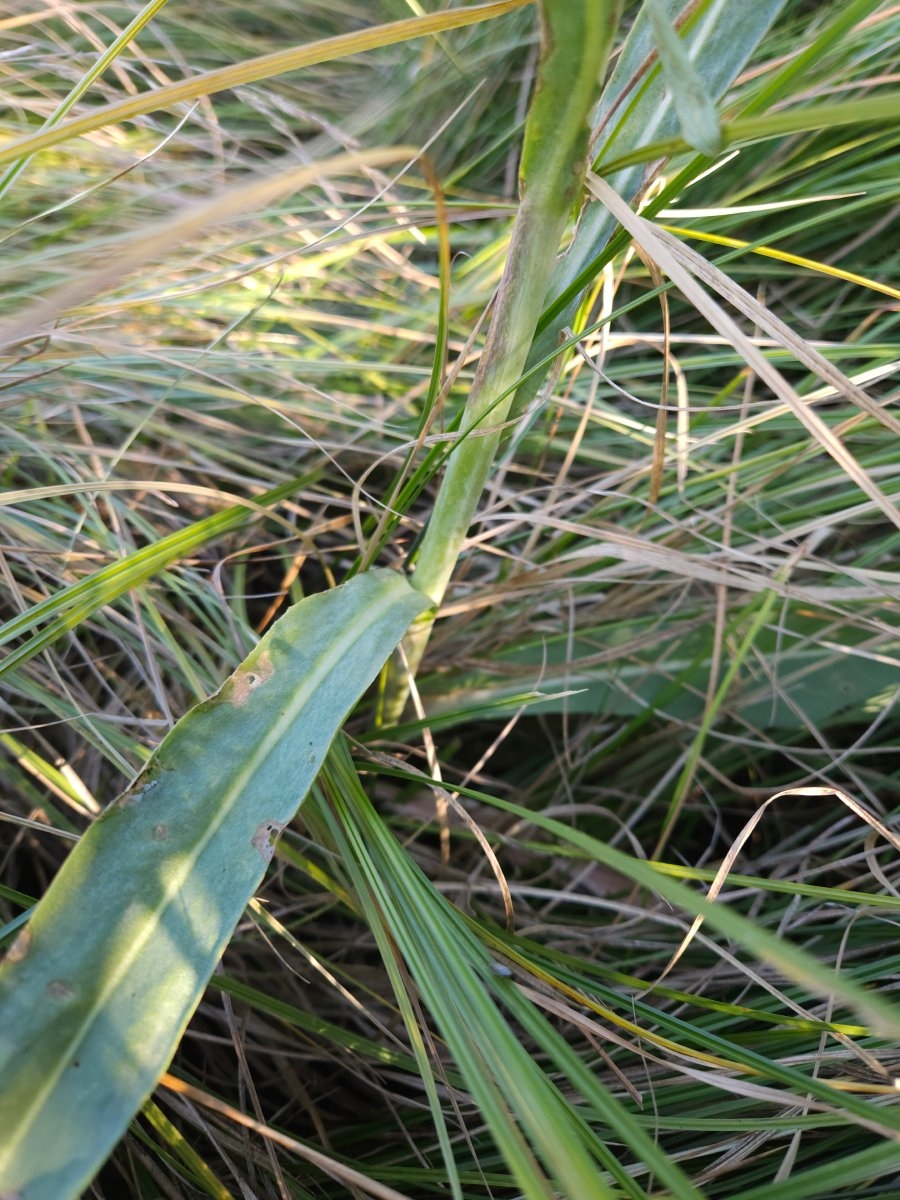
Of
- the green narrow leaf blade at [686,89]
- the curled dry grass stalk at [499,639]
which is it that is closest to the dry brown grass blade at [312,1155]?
the curled dry grass stalk at [499,639]

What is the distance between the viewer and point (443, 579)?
57cm

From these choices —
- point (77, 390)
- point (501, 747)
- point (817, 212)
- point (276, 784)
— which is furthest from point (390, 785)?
point (817, 212)

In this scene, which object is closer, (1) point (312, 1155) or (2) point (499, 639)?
(1) point (312, 1155)

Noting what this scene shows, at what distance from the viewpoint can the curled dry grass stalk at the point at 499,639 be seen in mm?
486

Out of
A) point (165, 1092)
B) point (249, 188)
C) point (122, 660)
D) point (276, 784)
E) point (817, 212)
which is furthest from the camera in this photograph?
point (817, 212)

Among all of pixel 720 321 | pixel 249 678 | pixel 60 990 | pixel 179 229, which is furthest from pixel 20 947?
pixel 720 321

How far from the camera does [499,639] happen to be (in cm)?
78

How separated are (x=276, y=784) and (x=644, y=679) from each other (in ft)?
1.45

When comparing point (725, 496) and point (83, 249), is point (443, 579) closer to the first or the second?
point (725, 496)

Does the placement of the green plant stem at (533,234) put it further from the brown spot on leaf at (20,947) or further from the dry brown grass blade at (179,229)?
the brown spot on leaf at (20,947)

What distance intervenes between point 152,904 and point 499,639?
0.43 meters

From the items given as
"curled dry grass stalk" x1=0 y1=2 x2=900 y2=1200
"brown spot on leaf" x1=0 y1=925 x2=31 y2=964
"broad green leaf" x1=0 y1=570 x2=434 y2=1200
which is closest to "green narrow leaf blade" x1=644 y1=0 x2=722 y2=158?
"curled dry grass stalk" x1=0 y1=2 x2=900 y2=1200

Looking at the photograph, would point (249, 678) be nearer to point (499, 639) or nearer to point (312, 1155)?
point (312, 1155)

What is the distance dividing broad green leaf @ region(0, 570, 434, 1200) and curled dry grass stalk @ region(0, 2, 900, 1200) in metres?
0.09
